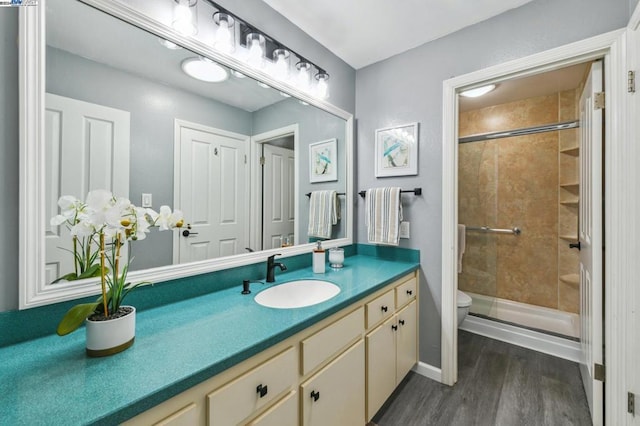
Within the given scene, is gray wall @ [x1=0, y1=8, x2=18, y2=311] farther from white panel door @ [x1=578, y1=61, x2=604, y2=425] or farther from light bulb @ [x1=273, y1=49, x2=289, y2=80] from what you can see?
white panel door @ [x1=578, y1=61, x2=604, y2=425]

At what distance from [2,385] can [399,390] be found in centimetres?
185

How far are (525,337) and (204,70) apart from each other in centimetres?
303

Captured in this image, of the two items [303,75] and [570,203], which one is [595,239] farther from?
→ [303,75]

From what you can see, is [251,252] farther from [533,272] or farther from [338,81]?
[533,272]

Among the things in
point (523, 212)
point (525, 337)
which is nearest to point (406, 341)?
point (525, 337)

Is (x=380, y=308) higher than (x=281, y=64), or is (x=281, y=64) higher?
(x=281, y=64)

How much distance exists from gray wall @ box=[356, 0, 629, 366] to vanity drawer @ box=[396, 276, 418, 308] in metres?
0.10

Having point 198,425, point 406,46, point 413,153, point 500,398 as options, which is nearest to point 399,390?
point 500,398

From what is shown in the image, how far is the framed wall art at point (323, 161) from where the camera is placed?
75.4 inches

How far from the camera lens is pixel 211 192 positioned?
52.1 inches

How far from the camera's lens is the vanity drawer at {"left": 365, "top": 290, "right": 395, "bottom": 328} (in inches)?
53.4

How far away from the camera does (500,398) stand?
1660 mm

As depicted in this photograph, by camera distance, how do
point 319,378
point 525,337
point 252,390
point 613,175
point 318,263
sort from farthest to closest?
point 525,337 < point 318,263 < point 613,175 < point 319,378 < point 252,390

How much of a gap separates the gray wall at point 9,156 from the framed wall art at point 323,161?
4.55 feet
